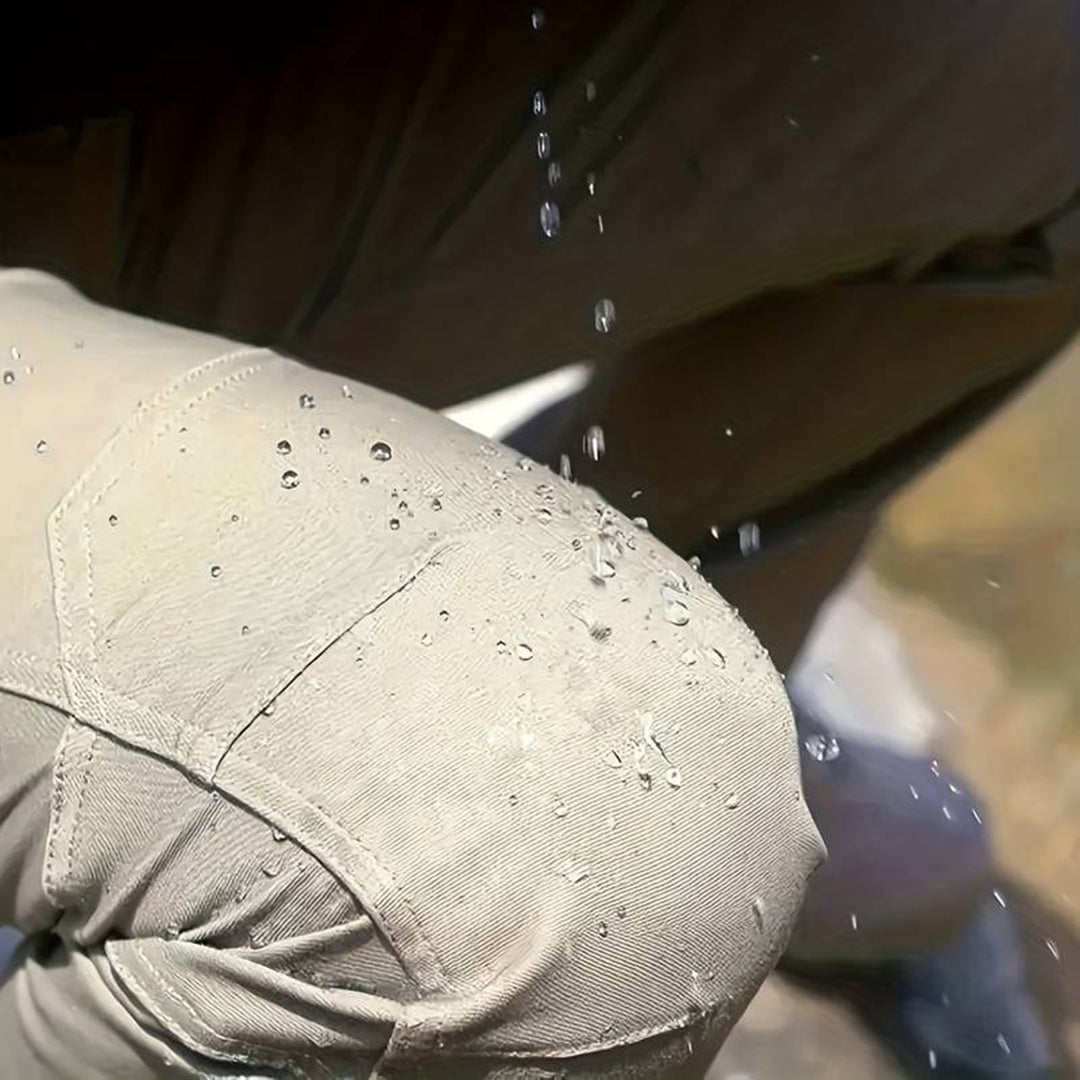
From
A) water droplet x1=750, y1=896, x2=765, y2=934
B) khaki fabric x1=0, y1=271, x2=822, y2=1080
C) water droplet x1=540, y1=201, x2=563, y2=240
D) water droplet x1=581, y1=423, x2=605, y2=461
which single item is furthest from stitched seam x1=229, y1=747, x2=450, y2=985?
water droplet x1=581, y1=423, x2=605, y2=461

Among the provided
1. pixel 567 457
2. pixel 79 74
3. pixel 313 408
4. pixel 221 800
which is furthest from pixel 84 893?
pixel 567 457

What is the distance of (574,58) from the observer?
0.77m

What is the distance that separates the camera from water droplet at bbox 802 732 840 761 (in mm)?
1221

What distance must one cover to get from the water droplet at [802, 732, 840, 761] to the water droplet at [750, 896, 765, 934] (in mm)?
699

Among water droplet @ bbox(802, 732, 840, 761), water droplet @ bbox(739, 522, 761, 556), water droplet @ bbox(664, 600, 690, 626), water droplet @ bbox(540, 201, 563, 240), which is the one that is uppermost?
water droplet @ bbox(540, 201, 563, 240)

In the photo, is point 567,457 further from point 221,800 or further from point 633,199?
point 221,800

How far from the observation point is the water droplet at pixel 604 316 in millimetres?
874

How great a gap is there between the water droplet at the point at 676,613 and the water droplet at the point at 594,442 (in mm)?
447

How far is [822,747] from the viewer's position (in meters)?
1.23

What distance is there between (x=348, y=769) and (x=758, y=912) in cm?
17

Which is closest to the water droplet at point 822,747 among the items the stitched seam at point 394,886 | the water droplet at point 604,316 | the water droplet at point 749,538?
the water droplet at point 749,538

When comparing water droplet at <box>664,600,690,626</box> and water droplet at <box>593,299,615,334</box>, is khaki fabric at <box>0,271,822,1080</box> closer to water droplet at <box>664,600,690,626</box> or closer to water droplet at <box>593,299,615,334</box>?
water droplet at <box>664,600,690,626</box>

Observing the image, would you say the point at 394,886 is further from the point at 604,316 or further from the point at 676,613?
the point at 604,316

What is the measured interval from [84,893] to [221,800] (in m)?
0.08
